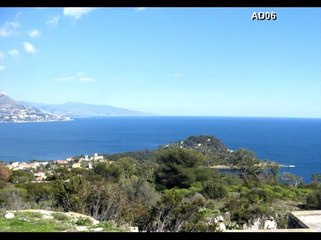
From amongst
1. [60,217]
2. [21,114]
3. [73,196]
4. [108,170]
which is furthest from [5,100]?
[60,217]

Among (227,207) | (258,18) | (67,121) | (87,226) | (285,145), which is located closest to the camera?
(258,18)

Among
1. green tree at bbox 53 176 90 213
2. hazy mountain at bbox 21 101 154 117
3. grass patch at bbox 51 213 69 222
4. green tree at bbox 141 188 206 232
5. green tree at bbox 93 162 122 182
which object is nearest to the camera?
grass patch at bbox 51 213 69 222

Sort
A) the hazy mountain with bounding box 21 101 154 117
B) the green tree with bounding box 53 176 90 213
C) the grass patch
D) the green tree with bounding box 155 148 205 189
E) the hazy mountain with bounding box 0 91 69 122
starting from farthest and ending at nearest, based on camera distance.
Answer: the hazy mountain with bounding box 21 101 154 117
the hazy mountain with bounding box 0 91 69 122
the green tree with bounding box 155 148 205 189
the green tree with bounding box 53 176 90 213
the grass patch

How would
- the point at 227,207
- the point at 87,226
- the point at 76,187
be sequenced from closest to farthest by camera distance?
the point at 87,226
the point at 76,187
the point at 227,207

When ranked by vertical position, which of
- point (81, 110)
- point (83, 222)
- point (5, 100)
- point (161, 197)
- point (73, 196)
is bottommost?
point (161, 197)

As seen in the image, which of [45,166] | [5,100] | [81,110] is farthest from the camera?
[81,110]

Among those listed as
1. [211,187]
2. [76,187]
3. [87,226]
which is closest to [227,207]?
[211,187]

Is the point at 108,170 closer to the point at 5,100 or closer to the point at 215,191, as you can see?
the point at 215,191

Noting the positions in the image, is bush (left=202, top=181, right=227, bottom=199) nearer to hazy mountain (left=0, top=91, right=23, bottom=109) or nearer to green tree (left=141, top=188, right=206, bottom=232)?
green tree (left=141, top=188, right=206, bottom=232)

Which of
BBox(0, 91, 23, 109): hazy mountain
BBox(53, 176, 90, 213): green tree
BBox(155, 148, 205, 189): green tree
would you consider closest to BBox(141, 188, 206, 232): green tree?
BBox(53, 176, 90, 213): green tree

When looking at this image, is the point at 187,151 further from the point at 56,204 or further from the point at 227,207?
the point at 56,204

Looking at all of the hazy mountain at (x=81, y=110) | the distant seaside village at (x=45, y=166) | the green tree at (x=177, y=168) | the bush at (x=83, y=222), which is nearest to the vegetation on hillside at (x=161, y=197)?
the green tree at (x=177, y=168)
